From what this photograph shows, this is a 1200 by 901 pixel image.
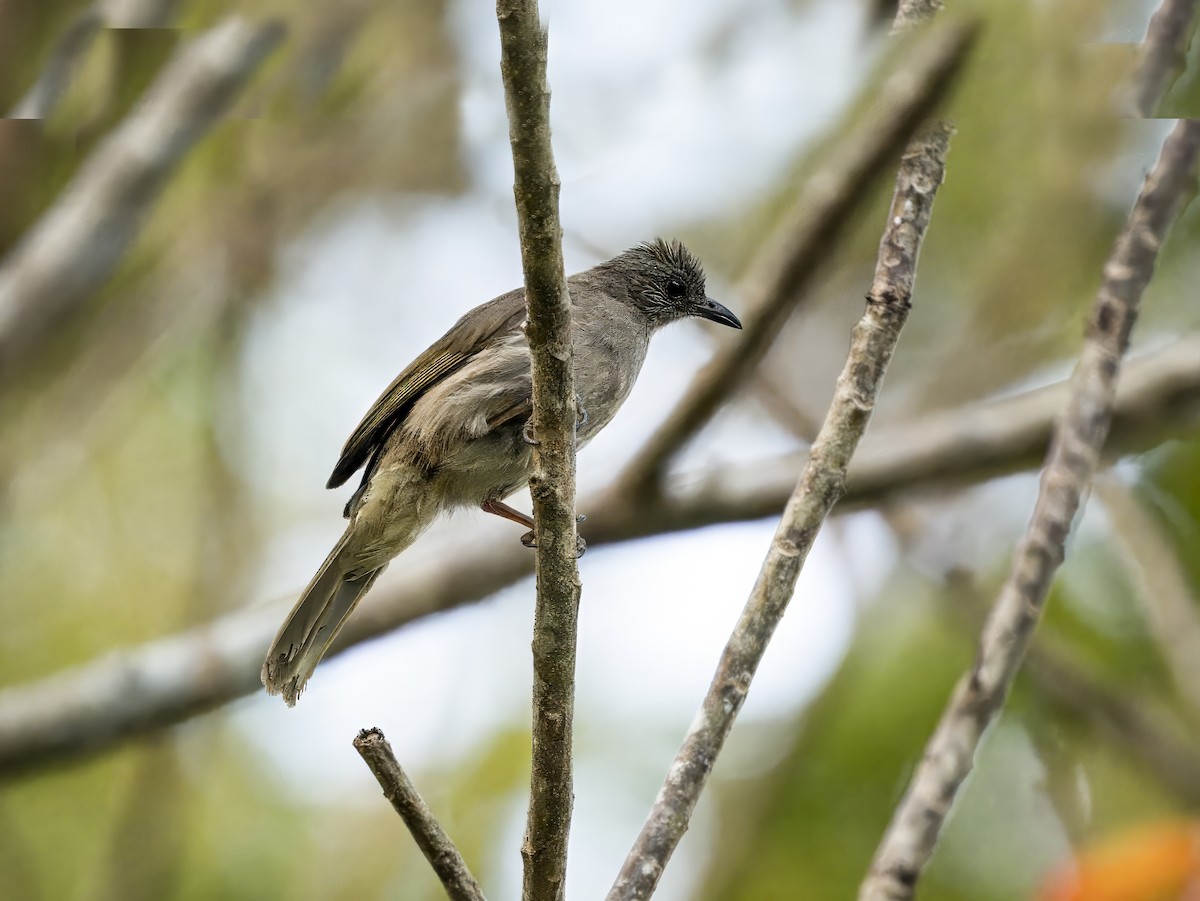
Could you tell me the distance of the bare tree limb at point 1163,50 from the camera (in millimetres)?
3496

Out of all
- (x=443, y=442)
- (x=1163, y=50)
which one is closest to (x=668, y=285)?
(x=443, y=442)

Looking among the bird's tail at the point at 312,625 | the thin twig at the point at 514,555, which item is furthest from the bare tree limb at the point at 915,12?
the bird's tail at the point at 312,625

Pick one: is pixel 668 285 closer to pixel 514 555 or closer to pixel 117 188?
pixel 514 555

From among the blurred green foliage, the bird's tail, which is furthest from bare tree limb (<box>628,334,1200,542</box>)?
the bird's tail

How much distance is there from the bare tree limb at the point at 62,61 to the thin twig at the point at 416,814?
3.17 metres

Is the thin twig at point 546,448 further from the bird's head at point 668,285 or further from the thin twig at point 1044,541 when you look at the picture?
the bird's head at point 668,285

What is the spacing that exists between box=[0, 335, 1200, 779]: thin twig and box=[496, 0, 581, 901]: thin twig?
234 centimetres

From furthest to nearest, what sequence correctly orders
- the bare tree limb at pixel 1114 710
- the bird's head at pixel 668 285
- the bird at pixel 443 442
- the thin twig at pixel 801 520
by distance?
the bird's head at pixel 668 285 → the bird at pixel 443 442 → the bare tree limb at pixel 1114 710 → the thin twig at pixel 801 520

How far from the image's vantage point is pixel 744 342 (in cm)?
472

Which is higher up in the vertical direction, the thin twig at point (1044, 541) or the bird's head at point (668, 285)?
the bird's head at point (668, 285)

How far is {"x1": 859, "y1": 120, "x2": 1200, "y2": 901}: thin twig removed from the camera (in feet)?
8.18

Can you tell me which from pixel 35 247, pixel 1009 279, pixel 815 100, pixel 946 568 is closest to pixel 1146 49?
pixel 815 100

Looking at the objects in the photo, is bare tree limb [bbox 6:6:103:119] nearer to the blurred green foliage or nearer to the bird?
the blurred green foliage

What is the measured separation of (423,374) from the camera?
15.5 feet
